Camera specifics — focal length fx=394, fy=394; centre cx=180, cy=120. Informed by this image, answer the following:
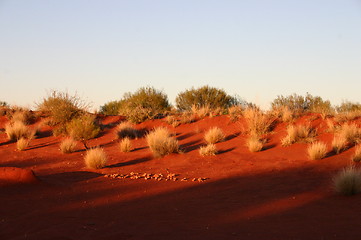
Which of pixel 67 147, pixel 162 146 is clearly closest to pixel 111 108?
pixel 67 147

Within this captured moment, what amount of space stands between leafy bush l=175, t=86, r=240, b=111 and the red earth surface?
575 inches

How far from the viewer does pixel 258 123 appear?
62.3 feet

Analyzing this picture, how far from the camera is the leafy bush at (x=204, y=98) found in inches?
1264

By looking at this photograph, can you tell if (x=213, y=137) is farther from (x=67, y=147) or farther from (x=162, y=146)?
(x=67, y=147)

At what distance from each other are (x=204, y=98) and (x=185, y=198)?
74.9ft

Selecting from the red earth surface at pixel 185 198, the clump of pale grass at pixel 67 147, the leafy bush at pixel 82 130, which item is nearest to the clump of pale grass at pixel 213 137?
the red earth surface at pixel 185 198

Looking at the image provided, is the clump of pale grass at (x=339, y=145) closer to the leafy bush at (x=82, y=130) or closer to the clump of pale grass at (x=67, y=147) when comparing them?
the clump of pale grass at (x=67, y=147)

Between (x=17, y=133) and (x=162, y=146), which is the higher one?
(x=17, y=133)

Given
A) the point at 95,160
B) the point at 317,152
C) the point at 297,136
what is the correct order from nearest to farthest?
1. the point at 317,152
2. the point at 95,160
3. the point at 297,136

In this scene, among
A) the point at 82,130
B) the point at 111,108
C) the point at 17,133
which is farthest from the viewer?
the point at 111,108

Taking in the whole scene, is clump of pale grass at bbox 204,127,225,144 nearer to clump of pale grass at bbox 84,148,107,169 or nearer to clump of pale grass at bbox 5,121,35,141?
clump of pale grass at bbox 84,148,107,169

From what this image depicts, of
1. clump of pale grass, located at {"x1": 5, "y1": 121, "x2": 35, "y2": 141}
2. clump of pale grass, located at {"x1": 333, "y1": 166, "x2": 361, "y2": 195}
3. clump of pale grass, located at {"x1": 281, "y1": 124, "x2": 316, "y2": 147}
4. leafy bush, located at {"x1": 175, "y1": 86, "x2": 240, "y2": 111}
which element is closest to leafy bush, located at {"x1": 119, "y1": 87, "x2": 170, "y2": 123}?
leafy bush, located at {"x1": 175, "y1": 86, "x2": 240, "y2": 111}

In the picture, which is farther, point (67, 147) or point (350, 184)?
point (67, 147)

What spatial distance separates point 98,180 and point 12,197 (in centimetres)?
309
